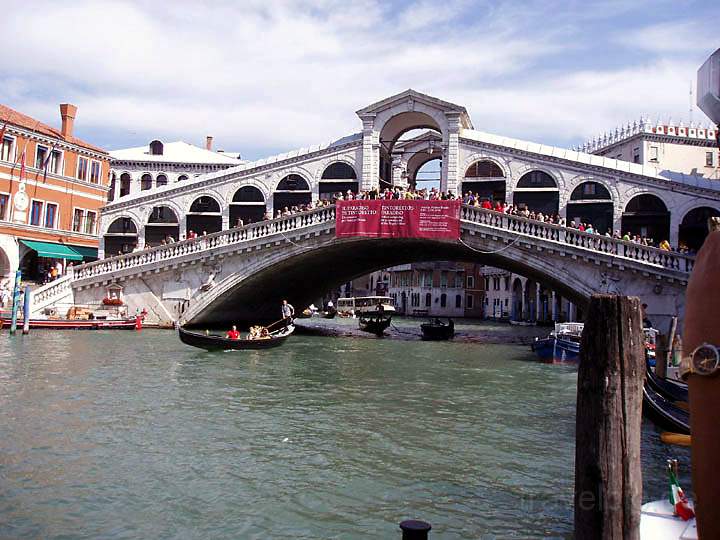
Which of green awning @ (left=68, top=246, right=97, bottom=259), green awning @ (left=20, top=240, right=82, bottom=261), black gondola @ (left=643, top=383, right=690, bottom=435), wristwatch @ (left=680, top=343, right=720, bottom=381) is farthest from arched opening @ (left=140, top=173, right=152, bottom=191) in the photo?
wristwatch @ (left=680, top=343, right=720, bottom=381)

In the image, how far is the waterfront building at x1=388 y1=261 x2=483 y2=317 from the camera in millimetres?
53094

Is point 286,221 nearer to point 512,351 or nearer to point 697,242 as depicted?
point 512,351

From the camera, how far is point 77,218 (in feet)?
83.5

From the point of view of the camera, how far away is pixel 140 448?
7488 millimetres

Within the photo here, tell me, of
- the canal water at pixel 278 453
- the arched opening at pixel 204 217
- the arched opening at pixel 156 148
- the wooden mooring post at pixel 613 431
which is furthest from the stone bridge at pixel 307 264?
the wooden mooring post at pixel 613 431

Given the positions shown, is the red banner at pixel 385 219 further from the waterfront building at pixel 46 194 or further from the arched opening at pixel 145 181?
the arched opening at pixel 145 181

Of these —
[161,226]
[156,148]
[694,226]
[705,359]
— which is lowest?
[705,359]

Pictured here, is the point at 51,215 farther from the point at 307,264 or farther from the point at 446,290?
the point at 446,290

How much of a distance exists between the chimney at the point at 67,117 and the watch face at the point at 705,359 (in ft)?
86.6

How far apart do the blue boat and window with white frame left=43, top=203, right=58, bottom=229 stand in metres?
17.2

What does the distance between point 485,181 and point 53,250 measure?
15.2 metres

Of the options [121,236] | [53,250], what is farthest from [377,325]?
[53,250]

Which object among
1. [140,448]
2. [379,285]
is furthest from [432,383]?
[379,285]

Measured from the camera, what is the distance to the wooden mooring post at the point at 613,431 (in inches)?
143
